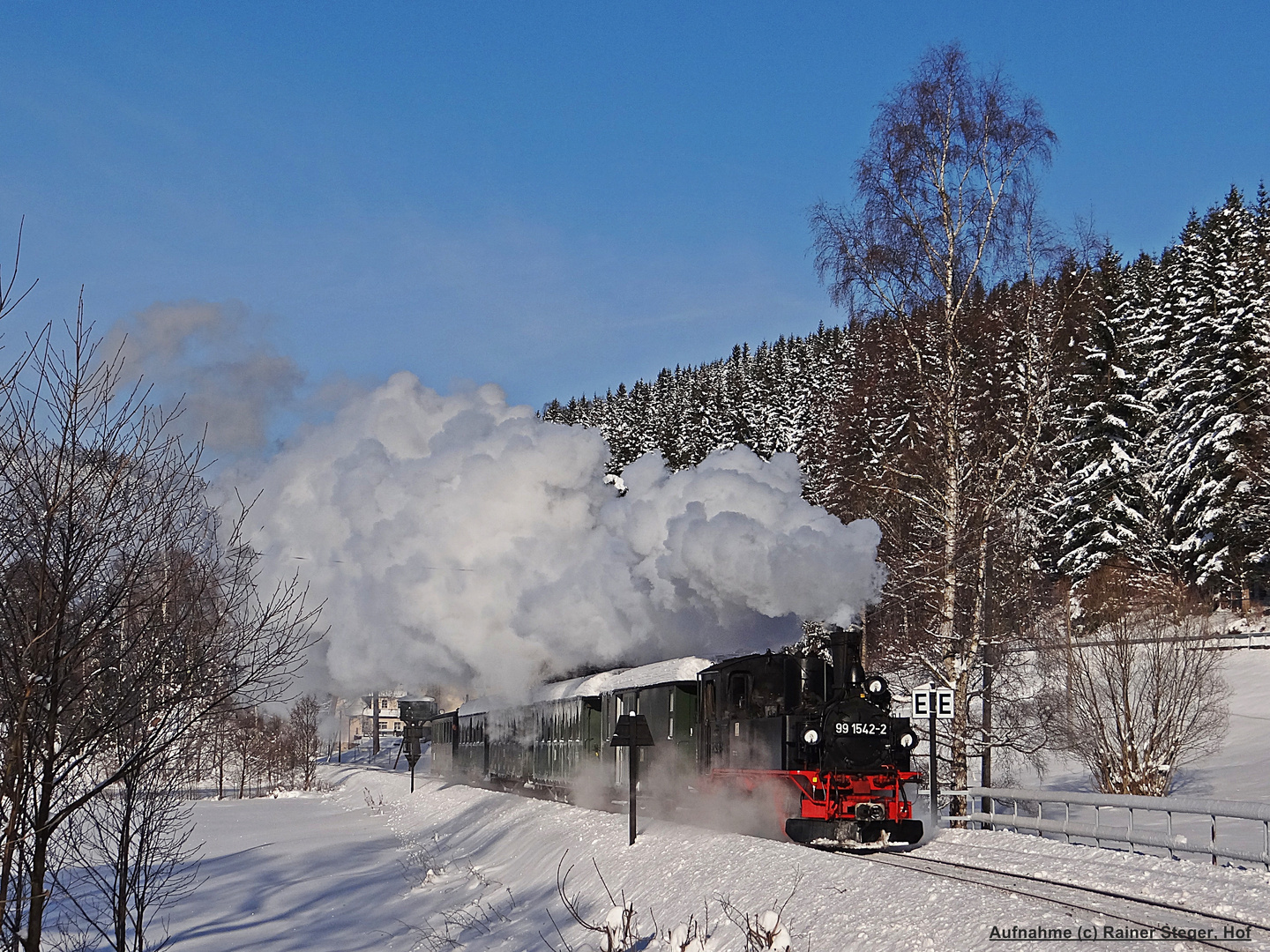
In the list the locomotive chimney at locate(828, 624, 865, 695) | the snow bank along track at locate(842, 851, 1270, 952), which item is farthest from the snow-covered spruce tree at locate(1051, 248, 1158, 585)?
the snow bank along track at locate(842, 851, 1270, 952)

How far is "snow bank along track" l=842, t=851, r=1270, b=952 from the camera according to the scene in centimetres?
818

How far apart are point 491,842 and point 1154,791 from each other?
14050 mm

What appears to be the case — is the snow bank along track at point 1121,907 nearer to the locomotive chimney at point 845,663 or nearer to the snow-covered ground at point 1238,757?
the locomotive chimney at point 845,663

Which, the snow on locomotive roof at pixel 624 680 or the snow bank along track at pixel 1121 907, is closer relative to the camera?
the snow bank along track at pixel 1121 907

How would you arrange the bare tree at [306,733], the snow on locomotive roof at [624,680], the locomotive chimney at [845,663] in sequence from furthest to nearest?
the bare tree at [306,733], the snow on locomotive roof at [624,680], the locomotive chimney at [845,663]

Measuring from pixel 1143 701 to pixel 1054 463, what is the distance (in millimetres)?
6048

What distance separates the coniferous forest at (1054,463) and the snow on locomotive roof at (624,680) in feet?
13.1

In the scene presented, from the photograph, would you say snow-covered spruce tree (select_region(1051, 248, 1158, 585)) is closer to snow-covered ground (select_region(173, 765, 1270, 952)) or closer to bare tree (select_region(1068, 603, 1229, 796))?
bare tree (select_region(1068, 603, 1229, 796))

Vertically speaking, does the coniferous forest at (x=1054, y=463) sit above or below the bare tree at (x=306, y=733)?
above

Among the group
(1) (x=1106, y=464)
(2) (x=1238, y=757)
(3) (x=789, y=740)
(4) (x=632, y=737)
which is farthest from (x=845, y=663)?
(1) (x=1106, y=464)

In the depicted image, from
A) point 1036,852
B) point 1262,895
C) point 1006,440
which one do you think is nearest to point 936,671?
point 1006,440

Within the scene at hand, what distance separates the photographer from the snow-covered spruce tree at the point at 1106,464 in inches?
1479

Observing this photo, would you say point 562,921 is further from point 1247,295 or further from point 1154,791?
point 1247,295

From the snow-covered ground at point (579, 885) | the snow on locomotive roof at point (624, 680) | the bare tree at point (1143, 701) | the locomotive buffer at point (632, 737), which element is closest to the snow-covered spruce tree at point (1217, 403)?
the bare tree at point (1143, 701)
